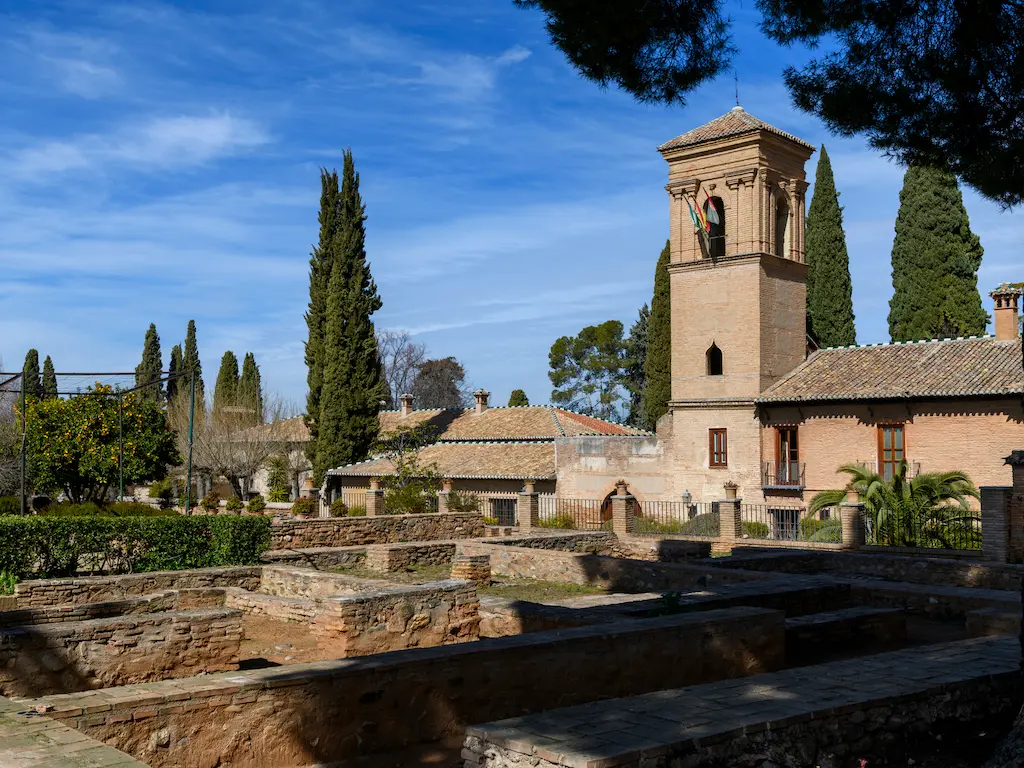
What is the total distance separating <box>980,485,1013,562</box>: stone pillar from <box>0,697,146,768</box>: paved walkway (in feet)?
52.3

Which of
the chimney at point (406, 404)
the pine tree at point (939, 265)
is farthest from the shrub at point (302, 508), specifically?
the pine tree at point (939, 265)

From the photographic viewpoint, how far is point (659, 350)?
3806cm

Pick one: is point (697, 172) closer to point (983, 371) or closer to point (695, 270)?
point (695, 270)

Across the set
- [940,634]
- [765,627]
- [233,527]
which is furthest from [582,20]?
[233,527]

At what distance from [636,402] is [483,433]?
17.7 metres

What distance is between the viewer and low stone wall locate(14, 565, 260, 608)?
13.5 metres

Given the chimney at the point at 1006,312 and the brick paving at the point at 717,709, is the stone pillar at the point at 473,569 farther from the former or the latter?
the chimney at the point at 1006,312

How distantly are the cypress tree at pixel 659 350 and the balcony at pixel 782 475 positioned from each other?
8.97 meters

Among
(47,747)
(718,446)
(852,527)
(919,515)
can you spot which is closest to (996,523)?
(919,515)

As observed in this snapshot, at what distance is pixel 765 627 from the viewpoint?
9344 mm

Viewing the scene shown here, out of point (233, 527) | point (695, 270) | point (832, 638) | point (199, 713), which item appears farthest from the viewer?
point (695, 270)

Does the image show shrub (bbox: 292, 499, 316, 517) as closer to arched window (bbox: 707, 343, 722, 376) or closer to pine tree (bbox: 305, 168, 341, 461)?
pine tree (bbox: 305, 168, 341, 461)

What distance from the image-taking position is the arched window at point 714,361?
30391 mm

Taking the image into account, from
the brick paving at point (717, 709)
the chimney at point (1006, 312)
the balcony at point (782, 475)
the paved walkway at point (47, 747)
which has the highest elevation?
the chimney at point (1006, 312)
